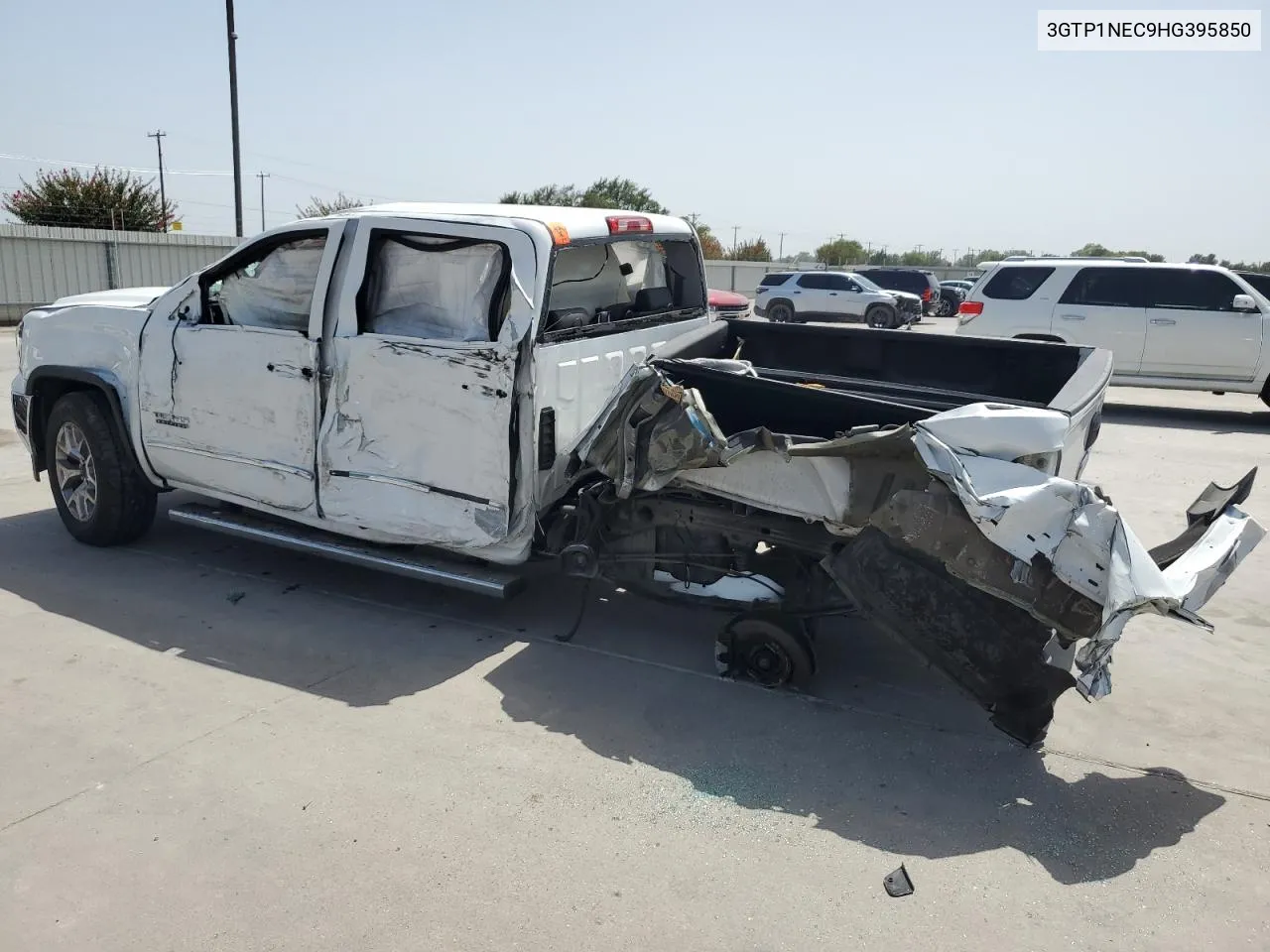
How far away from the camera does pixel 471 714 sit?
430 cm

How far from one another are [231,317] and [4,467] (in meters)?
4.17

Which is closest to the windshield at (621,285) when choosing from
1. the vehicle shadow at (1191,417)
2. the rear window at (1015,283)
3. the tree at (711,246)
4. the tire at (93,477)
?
the tire at (93,477)

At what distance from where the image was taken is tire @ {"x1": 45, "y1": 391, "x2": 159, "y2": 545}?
610 centimetres

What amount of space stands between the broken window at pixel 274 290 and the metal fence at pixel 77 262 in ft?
71.4

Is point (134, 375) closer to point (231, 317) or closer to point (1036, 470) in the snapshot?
point (231, 317)

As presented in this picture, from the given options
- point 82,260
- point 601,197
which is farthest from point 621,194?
point 82,260


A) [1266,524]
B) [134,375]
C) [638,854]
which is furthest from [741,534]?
[1266,524]

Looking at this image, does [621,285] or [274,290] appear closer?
[274,290]

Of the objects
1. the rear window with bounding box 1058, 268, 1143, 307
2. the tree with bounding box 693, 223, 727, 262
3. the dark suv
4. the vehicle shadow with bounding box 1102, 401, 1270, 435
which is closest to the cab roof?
the rear window with bounding box 1058, 268, 1143, 307

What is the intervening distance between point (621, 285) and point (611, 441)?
1.50m

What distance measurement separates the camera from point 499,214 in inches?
194

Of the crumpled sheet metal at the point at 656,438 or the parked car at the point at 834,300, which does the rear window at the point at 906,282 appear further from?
the crumpled sheet metal at the point at 656,438

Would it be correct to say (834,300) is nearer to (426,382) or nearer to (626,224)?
(626,224)

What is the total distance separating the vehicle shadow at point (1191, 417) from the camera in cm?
1200
